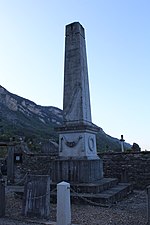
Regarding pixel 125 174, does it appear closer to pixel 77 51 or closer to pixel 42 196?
pixel 77 51

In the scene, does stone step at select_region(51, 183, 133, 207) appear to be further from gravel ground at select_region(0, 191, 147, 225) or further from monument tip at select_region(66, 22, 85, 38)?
monument tip at select_region(66, 22, 85, 38)

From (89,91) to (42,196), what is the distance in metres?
4.66

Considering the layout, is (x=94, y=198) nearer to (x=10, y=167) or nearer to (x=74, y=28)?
(x=74, y=28)

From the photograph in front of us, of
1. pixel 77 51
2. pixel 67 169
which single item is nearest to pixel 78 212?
pixel 67 169

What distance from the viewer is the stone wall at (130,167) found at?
11375 mm

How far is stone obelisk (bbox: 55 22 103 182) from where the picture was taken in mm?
8398

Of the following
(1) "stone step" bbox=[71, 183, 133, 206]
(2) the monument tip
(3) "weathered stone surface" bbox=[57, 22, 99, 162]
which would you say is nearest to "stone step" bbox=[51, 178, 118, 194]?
(1) "stone step" bbox=[71, 183, 133, 206]

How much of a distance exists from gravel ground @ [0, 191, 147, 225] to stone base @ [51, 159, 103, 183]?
1.15 m

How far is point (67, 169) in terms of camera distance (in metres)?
8.48

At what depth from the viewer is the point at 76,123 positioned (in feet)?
29.2

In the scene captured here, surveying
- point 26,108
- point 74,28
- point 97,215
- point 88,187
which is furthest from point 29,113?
point 97,215

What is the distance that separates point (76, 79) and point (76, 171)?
304 centimetres

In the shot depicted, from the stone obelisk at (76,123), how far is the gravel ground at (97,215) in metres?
1.37

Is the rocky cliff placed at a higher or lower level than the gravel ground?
higher
